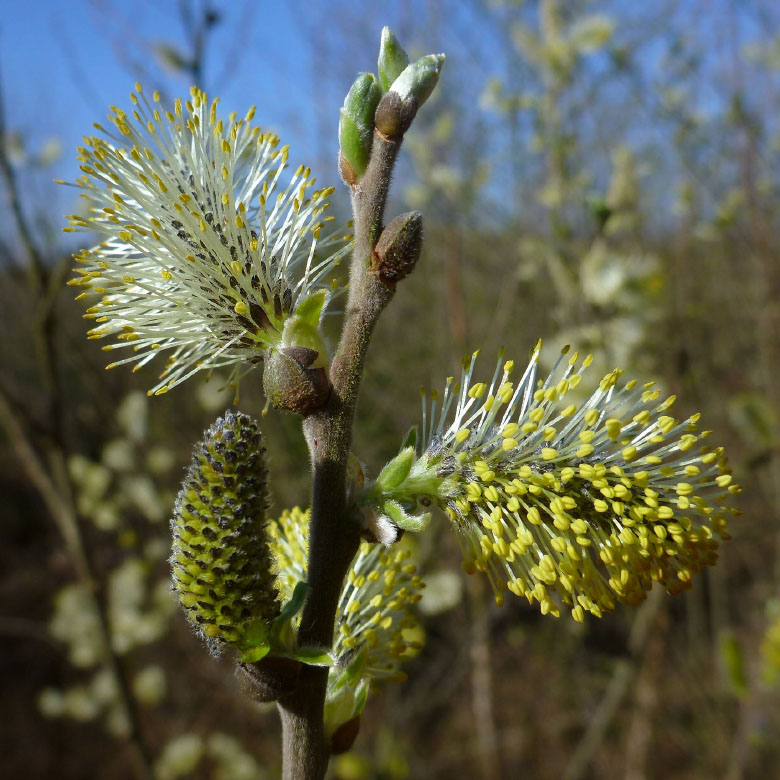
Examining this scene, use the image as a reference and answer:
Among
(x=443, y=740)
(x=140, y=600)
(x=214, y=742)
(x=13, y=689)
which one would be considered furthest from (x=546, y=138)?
(x=13, y=689)

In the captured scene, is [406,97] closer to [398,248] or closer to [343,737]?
[398,248]

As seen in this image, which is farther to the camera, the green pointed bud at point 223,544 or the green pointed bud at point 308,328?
the green pointed bud at point 308,328

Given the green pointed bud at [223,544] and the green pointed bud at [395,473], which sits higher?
the green pointed bud at [395,473]

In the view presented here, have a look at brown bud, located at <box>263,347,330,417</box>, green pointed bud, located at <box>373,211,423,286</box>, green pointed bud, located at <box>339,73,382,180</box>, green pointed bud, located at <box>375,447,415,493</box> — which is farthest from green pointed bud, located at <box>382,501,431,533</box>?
green pointed bud, located at <box>339,73,382,180</box>

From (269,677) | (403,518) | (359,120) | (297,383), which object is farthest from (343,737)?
(359,120)

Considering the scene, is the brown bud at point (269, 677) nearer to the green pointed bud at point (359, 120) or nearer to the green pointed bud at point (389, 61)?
the green pointed bud at point (359, 120)

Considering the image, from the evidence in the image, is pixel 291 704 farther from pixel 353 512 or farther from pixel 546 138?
pixel 546 138

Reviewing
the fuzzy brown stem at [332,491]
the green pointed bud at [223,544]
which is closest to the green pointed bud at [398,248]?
the fuzzy brown stem at [332,491]
